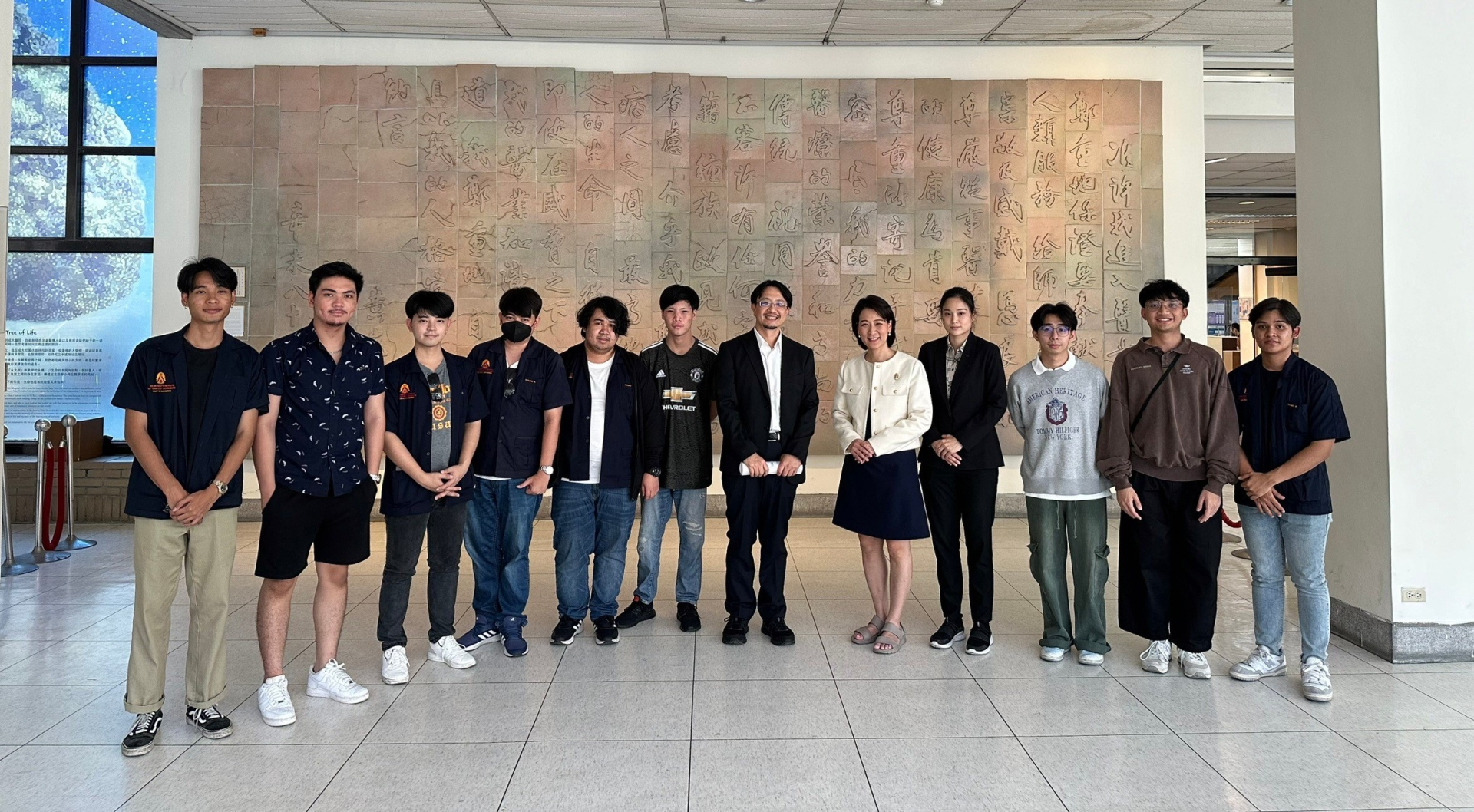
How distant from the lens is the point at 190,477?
2.87 meters

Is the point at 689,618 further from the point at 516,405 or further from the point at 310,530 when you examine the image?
the point at 310,530

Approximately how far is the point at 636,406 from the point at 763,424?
0.57m

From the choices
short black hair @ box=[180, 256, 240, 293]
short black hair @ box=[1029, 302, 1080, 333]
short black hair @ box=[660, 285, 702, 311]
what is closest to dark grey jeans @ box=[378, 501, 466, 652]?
short black hair @ box=[180, 256, 240, 293]

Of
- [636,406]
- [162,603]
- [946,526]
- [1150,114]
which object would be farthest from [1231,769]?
[1150,114]

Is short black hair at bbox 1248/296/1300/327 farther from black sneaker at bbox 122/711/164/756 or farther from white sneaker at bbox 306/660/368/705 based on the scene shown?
black sneaker at bbox 122/711/164/756

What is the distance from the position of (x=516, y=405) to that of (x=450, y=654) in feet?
3.39

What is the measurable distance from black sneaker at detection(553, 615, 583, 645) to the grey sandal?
51.1 inches

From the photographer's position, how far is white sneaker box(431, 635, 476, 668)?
3.61 meters

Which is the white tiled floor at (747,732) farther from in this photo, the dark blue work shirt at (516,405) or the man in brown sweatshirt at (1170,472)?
the dark blue work shirt at (516,405)

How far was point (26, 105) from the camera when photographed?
290 inches

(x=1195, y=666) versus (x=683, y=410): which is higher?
(x=683, y=410)

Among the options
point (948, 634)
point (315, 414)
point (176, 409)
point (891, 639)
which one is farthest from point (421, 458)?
point (948, 634)

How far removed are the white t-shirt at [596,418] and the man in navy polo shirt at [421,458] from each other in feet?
1.62

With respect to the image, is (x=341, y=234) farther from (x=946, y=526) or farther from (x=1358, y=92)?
(x=1358, y=92)
